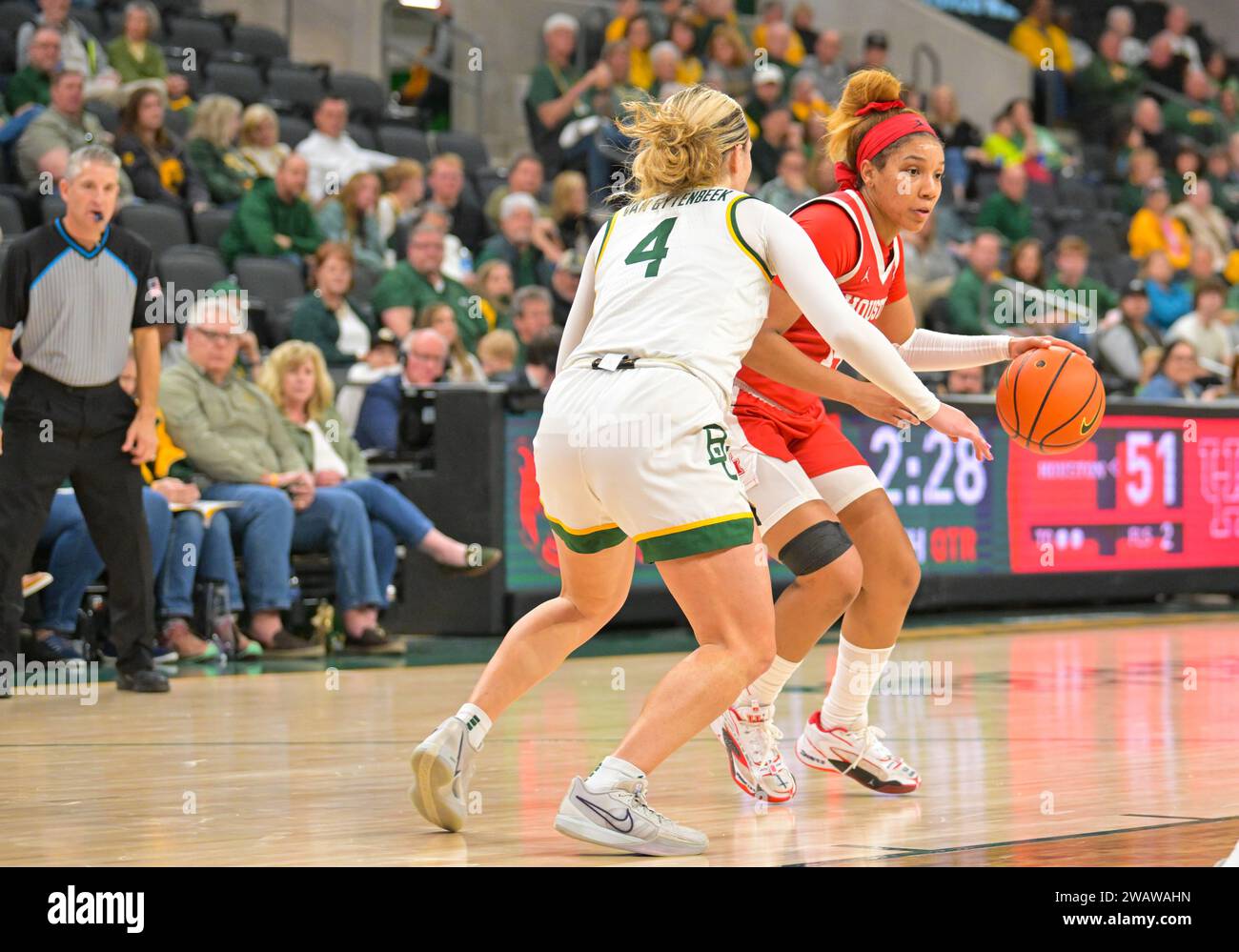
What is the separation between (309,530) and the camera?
31.5 feet

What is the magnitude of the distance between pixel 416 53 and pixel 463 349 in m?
7.84

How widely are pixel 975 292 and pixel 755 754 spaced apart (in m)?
10.2

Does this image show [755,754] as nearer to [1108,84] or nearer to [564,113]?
[564,113]

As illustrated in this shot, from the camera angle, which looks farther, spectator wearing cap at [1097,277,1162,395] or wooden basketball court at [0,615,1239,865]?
spectator wearing cap at [1097,277,1162,395]

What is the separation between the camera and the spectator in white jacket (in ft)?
45.0

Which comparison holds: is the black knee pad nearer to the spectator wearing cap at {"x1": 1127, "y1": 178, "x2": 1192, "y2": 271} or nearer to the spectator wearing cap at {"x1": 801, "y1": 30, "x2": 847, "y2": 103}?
the spectator wearing cap at {"x1": 801, "y1": 30, "x2": 847, "y2": 103}

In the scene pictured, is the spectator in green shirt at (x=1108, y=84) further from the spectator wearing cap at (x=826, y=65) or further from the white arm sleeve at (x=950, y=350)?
the white arm sleeve at (x=950, y=350)

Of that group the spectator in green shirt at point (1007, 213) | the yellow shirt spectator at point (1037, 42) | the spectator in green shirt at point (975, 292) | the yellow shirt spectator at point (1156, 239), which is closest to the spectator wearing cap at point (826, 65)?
the spectator in green shirt at point (1007, 213)

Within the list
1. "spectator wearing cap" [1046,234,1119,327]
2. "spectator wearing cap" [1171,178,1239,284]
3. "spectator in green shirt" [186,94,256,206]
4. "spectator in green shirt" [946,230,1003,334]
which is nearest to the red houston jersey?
"spectator in green shirt" [186,94,256,206]

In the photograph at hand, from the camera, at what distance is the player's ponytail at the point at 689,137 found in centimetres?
457

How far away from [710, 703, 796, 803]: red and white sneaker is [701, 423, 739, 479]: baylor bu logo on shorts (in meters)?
1.00

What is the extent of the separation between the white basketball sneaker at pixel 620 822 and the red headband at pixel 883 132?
2121 mm

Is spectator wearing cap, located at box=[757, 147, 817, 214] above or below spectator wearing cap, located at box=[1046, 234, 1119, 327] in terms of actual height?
above

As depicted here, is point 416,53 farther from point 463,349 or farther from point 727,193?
point 727,193
